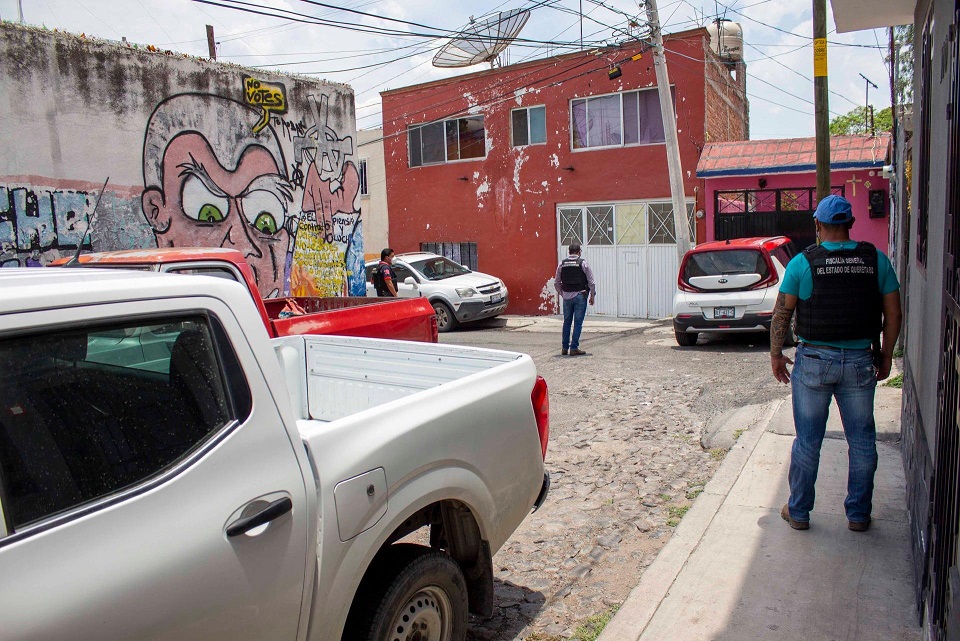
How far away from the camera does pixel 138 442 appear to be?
81.9 inches

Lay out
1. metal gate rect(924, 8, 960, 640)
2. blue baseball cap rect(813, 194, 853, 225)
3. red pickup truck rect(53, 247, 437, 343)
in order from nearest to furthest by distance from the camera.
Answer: metal gate rect(924, 8, 960, 640)
blue baseball cap rect(813, 194, 853, 225)
red pickup truck rect(53, 247, 437, 343)

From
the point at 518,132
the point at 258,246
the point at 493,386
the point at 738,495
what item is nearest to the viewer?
the point at 493,386

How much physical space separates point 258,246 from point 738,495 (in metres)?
8.56

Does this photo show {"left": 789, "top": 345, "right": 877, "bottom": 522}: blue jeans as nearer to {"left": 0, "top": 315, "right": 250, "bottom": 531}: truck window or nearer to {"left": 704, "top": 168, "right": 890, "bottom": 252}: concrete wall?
{"left": 0, "top": 315, "right": 250, "bottom": 531}: truck window

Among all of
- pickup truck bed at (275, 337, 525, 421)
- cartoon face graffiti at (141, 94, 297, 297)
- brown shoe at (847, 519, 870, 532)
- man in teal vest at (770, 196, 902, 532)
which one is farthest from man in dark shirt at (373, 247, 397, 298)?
brown shoe at (847, 519, 870, 532)

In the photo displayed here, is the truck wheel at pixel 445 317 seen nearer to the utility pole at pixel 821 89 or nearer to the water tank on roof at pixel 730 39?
the utility pole at pixel 821 89

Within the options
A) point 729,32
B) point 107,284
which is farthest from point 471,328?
point 107,284

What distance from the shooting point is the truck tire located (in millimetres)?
2654

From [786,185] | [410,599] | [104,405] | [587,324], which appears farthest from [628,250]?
[104,405]

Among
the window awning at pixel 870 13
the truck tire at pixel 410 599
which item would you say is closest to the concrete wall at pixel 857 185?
the window awning at pixel 870 13

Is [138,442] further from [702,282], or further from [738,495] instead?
[702,282]

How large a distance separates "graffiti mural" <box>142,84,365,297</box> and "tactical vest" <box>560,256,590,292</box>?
3.84m

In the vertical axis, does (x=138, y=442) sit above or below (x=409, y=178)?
below

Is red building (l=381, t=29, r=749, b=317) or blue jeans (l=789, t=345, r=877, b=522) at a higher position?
red building (l=381, t=29, r=749, b=317)
